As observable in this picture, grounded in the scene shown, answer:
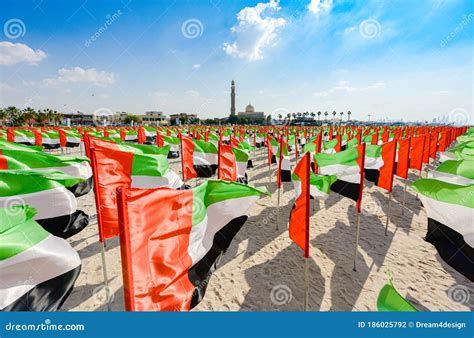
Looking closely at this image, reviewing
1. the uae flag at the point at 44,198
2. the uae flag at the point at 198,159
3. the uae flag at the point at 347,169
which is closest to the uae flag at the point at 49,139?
the uae flag at the point at 198,159

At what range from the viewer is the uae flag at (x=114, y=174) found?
5529 millimetres

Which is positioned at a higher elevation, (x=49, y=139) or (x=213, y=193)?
(x=49, y=139)

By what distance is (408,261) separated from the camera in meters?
7.29

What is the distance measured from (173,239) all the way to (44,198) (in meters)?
3.30

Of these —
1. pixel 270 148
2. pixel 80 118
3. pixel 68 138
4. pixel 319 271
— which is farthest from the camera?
pixel 80 118

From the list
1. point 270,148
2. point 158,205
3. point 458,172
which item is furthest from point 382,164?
point 158,205

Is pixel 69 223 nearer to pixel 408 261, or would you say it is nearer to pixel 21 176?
pixel 21 176

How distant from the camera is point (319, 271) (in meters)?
6.76

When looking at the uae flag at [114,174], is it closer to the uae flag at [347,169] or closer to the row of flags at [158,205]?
the row of flags at [158,205]

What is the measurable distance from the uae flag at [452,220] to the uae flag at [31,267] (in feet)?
19.0

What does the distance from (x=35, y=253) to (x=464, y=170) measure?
9.16m

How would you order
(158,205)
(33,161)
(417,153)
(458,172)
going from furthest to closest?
(417,153), (33,161), (458,172), (158,205)

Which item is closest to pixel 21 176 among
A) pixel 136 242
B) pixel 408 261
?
pixel 136 242

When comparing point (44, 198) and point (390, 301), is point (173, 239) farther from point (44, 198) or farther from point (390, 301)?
point (44, 198)
